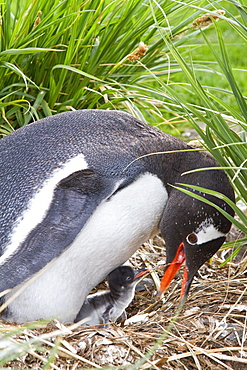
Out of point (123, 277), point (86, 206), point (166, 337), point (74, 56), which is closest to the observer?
point (166, 337)

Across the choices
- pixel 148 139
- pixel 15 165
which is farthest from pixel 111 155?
pixel 15 165

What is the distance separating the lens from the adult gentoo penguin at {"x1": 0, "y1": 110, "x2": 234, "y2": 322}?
7.36ft

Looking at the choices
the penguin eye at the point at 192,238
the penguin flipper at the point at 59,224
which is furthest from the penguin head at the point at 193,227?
the penguin flipper at the point at 59,224

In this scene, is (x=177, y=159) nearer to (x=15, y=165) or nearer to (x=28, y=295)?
(x=15, y=165)

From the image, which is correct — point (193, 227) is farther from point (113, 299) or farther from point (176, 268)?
point (113, 299)

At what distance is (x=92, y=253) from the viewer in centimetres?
236

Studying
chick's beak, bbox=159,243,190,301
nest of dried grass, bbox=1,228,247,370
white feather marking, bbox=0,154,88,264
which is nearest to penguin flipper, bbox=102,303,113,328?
nest of dried grass, bbox=1,228,247,370

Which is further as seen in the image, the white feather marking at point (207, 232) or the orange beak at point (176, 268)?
the orange beak at point (176, 268)

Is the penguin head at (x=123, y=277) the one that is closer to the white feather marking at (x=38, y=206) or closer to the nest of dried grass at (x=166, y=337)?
the nest of dried grass at (x=166, y=337)

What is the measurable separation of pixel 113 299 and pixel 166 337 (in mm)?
449

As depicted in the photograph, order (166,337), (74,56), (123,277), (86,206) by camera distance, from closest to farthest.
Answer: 1. (166,337)
2. (86,206)
3. (123,277)
4. (74,56)

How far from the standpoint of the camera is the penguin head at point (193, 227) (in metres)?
2.38

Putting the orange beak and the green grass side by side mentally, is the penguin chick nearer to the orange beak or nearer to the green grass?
the orange beak

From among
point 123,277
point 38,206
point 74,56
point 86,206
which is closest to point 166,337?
point 123,277
